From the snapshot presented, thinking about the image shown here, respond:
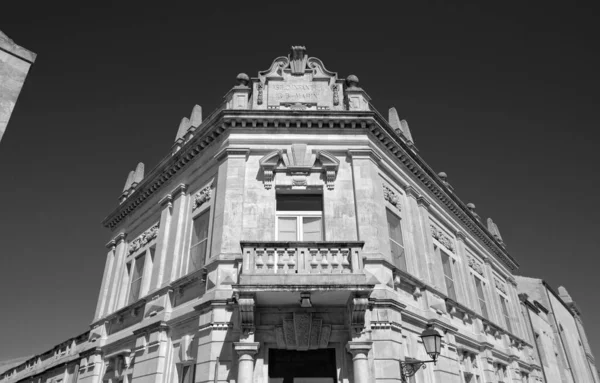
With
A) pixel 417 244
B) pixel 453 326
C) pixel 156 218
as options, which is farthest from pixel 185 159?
pixel 453 326

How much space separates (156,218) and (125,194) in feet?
15.4

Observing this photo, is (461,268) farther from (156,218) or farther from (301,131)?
(156,218)

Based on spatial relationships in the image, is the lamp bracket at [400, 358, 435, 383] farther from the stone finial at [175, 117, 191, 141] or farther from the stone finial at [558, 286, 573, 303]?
the stone finial at [558, 286, 573, 303]

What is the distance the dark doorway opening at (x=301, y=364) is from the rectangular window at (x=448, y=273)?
25.2 ft

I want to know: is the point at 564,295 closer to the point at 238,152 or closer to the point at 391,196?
the point at 391,196

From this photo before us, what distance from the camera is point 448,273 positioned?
1655 cm

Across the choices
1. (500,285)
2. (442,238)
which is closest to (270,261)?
(442,238)

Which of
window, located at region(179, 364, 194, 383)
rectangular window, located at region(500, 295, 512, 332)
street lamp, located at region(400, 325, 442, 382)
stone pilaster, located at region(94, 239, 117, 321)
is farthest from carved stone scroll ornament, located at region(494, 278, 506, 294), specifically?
stone pilaster, located at region(94, 239, 117, 321)

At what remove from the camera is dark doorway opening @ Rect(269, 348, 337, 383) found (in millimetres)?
10016

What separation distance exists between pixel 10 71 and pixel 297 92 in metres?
9.10

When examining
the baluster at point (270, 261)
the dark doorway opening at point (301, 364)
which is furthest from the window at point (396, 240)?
the baluster at point (270, 261)

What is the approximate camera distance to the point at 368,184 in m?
12.4

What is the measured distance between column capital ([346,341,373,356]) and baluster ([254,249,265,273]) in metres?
2.94

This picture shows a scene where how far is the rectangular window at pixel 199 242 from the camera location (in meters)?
12.6
